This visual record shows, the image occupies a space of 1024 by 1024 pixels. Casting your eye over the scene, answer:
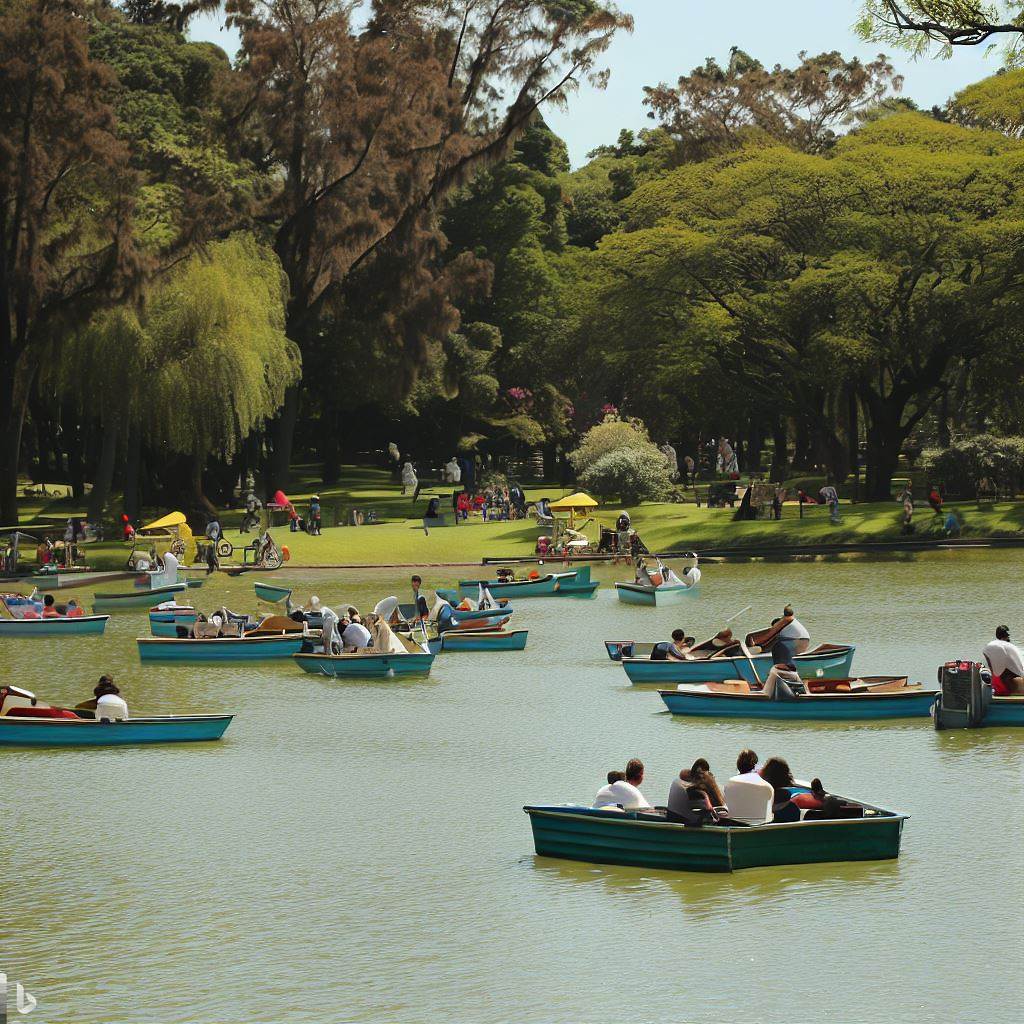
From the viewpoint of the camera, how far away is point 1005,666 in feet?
86.0

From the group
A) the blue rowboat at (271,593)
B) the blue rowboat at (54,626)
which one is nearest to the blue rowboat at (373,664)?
the blue rowboat at (54,626)

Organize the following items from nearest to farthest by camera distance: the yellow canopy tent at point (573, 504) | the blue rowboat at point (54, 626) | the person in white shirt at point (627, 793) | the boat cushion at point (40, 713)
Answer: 1. the person in white shirt at point (627, 793)
2. the boat cushion at point (40, 713)
3. the blue rowboat at point (54, 626)
4. the yellow canopy tent at point (573, 504)

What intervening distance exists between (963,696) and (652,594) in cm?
2099

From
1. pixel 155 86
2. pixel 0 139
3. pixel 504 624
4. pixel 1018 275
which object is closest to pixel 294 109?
pixel 155 86

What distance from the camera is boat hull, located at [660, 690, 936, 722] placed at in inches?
1056

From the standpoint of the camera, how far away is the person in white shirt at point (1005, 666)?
85.4 ft

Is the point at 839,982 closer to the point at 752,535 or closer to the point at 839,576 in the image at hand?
the point at 839,576

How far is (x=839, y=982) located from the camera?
1504 cm

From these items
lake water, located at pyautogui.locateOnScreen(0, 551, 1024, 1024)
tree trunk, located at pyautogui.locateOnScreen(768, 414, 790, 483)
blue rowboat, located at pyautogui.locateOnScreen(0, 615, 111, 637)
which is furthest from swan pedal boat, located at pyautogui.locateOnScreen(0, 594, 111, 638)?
tree trunk, located at pyautogui.locateOnScreen(768, 414, 790, 483)

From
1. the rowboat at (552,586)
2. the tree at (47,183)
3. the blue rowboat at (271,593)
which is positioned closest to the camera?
the blue rowboat at (271,593)

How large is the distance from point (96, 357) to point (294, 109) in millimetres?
15853

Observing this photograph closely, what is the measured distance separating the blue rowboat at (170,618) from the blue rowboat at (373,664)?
21.1 feet

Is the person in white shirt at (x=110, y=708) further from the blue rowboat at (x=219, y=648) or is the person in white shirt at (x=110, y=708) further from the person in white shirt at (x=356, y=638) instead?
the blue rowboat at (x=219, y=648)

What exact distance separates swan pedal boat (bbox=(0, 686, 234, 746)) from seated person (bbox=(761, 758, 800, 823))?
36.7 feet
